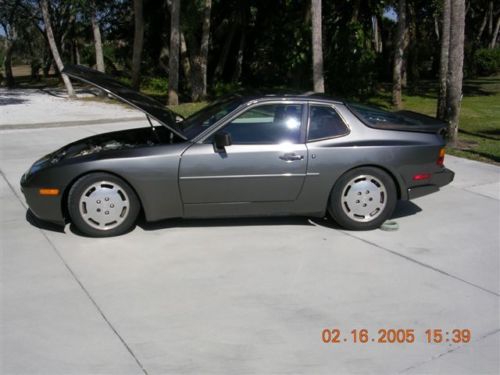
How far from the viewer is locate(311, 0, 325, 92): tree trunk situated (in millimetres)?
12906

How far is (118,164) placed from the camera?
17.0 feet

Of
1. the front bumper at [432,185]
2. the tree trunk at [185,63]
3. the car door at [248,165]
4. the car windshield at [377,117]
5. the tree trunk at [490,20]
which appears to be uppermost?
the tree trunk at [490,20]

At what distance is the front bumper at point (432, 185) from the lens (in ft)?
18.9

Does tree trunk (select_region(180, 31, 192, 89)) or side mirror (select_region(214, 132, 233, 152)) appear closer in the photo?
side mirror (select_region(214, 132, 233, 152))

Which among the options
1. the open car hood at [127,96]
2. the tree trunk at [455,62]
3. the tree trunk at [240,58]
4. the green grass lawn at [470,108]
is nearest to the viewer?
the open car hood at [127,96]

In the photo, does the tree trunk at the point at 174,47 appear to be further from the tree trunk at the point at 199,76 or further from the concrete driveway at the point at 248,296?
the concrete driveway at the point at 248,296

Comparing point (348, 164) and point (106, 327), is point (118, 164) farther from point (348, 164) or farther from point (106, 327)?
point (348, 164)

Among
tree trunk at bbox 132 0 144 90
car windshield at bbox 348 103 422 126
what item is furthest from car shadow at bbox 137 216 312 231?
tree trunk at bbox 132 0 144 90

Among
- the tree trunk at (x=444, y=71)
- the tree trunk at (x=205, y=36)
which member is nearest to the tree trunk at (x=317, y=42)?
the tree trunk at (x=444, y=71)

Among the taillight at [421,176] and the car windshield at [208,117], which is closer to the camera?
the car windshield at [208,117]

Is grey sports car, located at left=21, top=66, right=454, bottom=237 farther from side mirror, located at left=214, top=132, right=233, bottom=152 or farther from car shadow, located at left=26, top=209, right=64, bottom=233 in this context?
car shadow, located at left=26, top=209, right=64, bottom=233

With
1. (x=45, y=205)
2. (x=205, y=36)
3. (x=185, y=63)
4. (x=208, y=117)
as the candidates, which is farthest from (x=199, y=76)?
(x=45, y=205)

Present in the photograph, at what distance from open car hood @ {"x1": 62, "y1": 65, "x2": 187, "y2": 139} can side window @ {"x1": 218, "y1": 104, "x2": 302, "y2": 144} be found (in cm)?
54

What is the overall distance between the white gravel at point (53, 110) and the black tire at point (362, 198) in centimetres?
961
